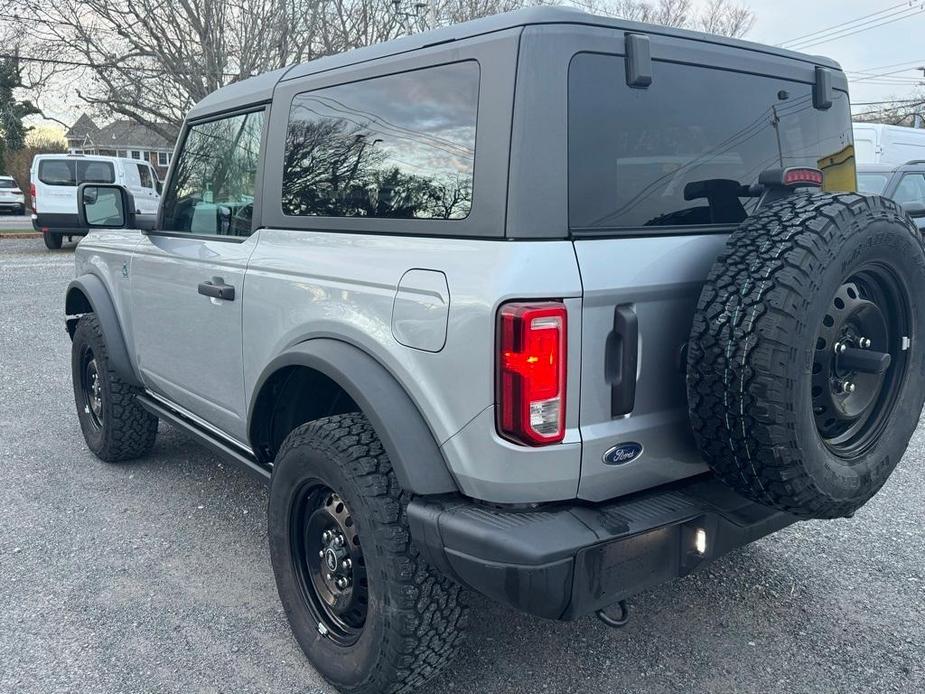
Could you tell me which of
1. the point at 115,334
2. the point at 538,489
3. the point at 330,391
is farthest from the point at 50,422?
the point at 538,489

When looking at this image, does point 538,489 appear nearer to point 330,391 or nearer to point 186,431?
point 330,391

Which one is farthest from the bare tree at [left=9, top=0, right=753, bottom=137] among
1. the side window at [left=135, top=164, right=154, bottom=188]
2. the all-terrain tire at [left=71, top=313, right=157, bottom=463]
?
the all-terrain tire at [left=71, top=313, right=157, bottom=463]

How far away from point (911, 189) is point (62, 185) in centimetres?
1610

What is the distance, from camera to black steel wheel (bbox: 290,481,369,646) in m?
2.47

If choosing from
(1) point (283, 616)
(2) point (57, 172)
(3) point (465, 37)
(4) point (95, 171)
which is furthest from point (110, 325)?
(4) point (95, 171)

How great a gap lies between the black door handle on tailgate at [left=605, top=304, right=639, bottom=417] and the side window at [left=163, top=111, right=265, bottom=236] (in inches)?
64.8

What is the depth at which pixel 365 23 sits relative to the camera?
2272 centimetres

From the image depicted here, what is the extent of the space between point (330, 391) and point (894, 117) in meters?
48.1

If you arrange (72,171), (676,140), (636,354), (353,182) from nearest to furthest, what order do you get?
(636,354), (676,140), (353,182), (72,171)

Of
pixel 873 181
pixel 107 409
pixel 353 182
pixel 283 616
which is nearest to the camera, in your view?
pixel 353 182

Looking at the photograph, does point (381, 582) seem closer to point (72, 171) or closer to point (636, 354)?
point (636, 354)

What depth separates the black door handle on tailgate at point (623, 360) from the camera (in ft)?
6.72

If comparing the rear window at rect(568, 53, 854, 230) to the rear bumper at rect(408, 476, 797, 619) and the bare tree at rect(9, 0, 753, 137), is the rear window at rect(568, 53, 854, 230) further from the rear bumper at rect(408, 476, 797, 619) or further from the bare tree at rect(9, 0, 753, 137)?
the bare tree at rect(9, 0, 753, 137)

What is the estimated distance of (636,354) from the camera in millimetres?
2082
